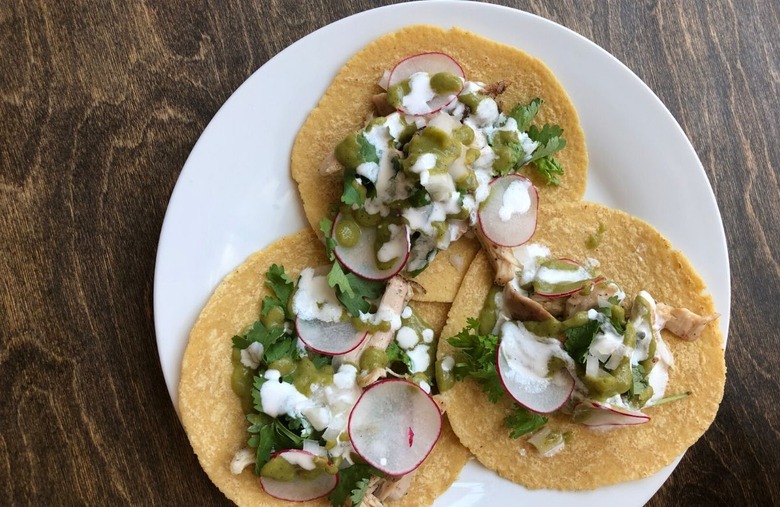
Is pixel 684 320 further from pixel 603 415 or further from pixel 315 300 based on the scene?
pixel 315 300

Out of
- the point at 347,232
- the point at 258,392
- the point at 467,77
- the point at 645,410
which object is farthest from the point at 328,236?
the point at 645,410

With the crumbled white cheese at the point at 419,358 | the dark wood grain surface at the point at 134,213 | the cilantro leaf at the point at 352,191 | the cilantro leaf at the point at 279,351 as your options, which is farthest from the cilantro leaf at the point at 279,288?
the dark wood grain surface at the point at 134,213

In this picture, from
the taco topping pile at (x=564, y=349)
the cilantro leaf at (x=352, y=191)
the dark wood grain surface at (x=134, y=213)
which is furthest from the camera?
the dark wood grain surface at (x=134, y=213)

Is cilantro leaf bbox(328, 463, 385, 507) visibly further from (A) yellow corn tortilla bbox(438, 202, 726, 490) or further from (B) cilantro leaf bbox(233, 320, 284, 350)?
(B) cilantro leaf bbox(233, 320, 284, 350)

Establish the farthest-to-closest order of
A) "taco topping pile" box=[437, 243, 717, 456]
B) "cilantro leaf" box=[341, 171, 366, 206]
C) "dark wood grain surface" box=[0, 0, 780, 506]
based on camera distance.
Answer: "dark wood grain surface" box=[0, 0, 780, 506] → "taco topping pile" box=[437, 243, 717, 456] → "cilantro leaf" box=[341, 171, 366, 206]

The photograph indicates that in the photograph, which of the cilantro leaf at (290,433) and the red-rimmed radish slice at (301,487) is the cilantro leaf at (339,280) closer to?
the cilantro leaf at (290,433)

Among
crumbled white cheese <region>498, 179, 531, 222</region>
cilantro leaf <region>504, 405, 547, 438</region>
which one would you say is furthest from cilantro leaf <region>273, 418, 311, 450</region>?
crumbled white cheese <region>498, 179, 531, 222</region>
